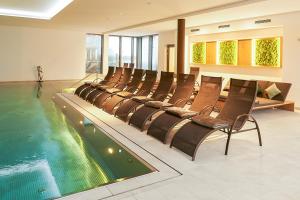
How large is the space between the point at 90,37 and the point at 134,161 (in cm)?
1692

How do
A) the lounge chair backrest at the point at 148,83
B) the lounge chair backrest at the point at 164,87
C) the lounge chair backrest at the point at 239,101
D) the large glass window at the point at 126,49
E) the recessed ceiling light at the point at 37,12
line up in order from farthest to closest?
the large glass window at the point at 126,49 < the recessed ceiling light at the point at 37,12 < the lounge chair backrest at the point at 148,83 < the lounge chair backrest at the point at 164,87 < the lounge chair backrest at the point at 239,101

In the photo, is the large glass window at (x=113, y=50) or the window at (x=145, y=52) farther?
the large glass window at (x=113, y=50)

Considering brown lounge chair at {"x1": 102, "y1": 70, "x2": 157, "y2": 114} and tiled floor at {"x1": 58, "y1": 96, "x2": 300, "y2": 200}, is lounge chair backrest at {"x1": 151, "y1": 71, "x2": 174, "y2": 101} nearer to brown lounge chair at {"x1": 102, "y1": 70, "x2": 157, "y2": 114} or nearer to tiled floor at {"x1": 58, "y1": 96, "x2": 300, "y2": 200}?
brown lounge chair at {"x1": 102, "y1": 70, "x2": 157, "y2": 114}

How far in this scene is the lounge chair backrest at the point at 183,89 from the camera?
21.2 feet

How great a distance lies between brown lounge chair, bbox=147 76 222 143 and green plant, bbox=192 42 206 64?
25.8 ft

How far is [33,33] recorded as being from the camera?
16391 millimetres

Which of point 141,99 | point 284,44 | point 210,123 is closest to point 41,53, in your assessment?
point 141,99

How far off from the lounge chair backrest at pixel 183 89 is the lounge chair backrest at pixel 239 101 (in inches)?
53.4

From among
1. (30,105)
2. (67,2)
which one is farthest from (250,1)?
(30,105)

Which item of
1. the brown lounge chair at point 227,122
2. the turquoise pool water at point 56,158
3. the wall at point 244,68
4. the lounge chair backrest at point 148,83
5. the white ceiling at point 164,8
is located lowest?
the turquoise pool water at point 56,158

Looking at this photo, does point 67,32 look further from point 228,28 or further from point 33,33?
point 228,28

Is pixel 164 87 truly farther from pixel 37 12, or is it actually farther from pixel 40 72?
pixel 40 72

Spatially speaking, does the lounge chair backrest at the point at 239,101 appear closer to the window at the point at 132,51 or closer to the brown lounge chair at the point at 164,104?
the brown lounge chair at the point at 164,104

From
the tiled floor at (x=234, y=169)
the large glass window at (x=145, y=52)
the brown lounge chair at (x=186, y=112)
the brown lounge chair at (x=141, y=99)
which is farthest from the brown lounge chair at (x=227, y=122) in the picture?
the large glass window at (x=145, y=52)
